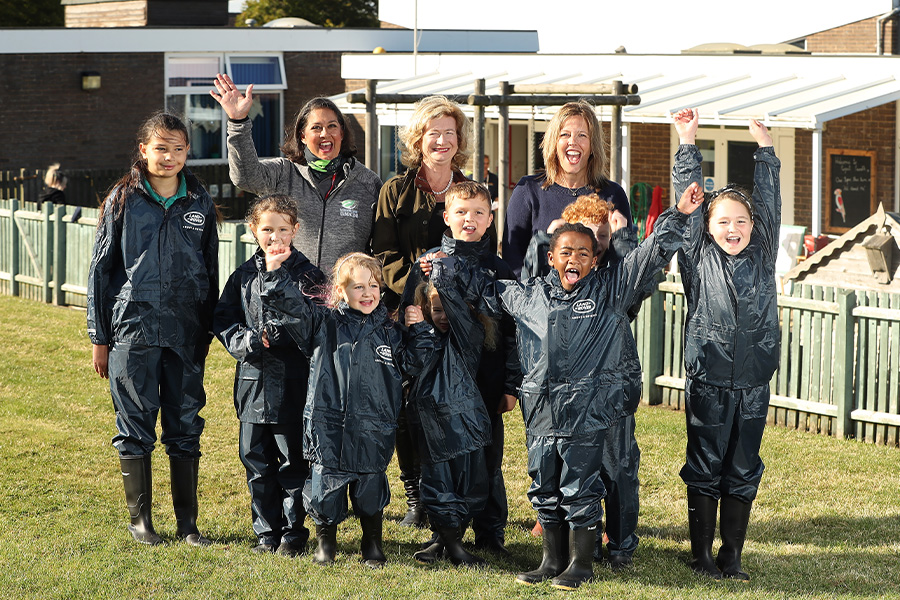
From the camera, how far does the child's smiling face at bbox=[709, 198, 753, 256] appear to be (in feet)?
16.0

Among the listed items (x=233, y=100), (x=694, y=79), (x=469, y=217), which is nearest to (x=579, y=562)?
(x=469, y=217)

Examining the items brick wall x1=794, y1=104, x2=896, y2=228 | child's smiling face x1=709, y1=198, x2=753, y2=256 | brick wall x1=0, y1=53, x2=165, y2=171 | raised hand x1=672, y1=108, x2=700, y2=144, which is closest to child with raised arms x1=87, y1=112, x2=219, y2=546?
raised hand x1=672, y1=108, x2=700, y2=144

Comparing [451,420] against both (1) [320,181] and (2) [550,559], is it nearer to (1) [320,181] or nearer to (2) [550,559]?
(2) [550,559]

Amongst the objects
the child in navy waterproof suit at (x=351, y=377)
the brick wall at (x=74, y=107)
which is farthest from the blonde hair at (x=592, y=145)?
the brick wall at (x=74, y=107)

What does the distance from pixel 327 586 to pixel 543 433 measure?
1.11 m

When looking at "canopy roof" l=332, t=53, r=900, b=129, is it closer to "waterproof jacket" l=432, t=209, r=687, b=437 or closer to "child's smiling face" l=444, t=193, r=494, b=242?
"child's smiling face" l=444, t=193, r=494, b=242

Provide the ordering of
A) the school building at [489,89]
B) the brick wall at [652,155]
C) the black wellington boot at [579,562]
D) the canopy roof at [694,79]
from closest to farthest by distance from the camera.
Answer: the black wellington boot at [579,562] < the canopy roof at [694,79] < the school building at [489,89] < the brick wall at [652,155]

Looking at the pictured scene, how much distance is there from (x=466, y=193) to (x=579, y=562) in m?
1.63

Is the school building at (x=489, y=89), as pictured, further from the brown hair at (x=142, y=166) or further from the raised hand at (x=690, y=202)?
the brown hair at (x=142, y=166)

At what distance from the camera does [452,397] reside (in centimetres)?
498

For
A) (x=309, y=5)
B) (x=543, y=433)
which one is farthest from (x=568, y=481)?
(x=309, y=5)

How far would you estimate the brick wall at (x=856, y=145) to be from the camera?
16688 mm

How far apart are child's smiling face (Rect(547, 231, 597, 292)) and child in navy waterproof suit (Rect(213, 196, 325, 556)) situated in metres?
1.09

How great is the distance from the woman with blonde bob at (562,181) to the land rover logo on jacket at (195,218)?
1435 millimetres
